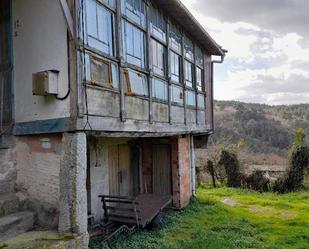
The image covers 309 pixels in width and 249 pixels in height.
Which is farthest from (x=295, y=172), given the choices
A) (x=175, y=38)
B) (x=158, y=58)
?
(x=158, y=58)

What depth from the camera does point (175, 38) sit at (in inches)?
411

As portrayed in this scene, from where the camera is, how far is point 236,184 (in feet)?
60.2

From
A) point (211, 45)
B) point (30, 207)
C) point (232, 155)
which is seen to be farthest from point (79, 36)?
point (232, 155)

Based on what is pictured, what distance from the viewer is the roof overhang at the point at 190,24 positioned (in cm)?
918

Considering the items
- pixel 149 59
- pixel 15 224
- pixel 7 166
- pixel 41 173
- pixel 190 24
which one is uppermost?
pixel 190 24

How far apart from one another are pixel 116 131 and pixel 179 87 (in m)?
4.32

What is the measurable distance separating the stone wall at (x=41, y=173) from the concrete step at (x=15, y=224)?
18cm

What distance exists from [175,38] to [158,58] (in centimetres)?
173

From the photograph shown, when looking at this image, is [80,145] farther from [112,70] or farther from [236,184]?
[236,184]

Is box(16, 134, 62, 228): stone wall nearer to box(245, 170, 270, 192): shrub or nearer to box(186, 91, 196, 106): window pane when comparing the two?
box(186, 91, 196, 106): window pane

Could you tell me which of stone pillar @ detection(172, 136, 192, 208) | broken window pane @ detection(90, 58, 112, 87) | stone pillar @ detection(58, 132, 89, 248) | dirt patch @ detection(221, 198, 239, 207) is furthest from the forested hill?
stone pillar @ detection(58, 132, 89, 248)

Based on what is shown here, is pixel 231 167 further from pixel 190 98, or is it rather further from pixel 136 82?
pixel 136 82

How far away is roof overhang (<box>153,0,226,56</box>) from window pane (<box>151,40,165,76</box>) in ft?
3.70

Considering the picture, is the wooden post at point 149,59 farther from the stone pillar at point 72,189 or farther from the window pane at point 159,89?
the stone pillar at point 72,189
